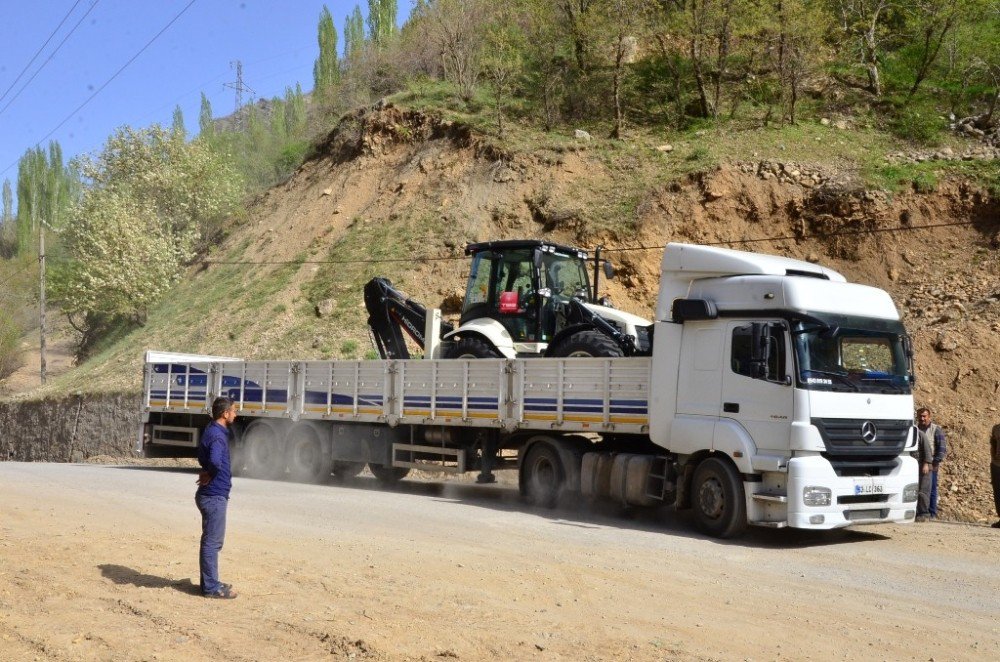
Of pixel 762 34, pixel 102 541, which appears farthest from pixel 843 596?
pixel 762 34

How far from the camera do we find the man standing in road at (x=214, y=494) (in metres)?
7.95

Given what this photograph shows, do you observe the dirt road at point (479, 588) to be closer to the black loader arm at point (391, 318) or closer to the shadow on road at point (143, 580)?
the shadow on road at point (143, 580)

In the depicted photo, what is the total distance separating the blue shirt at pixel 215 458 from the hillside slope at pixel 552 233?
49.8ft

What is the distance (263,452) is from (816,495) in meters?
12.0

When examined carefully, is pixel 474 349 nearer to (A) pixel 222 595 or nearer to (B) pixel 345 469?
(B) pixel 345 469

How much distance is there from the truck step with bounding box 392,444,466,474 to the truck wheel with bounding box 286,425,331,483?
2003 millimetres

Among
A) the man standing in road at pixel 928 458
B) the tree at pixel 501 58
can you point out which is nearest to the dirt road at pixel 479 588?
the man standing in road at pixel 928 458

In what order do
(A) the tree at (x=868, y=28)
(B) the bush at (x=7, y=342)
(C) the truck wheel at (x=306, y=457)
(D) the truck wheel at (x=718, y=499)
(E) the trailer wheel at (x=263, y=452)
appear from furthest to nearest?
(B) the bush at (x=7, y=342), (A) the tree at (x=868, y=28), (E) the trailer wheel at (x=263, y=452), (C) the truck wheel at (x=306, y=457), (D) the truck wheel at (x=718, y=499)

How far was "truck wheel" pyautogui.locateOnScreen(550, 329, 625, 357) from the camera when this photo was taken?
48.4ft

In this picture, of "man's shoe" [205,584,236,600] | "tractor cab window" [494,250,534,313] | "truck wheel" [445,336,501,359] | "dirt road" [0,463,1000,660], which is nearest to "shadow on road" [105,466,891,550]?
"dirt road" [0,463,1000,660]

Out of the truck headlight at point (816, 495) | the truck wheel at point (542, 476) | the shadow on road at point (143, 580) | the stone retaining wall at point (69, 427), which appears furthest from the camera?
the stone retaining wall at point (69, 427)

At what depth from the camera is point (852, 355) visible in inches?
476

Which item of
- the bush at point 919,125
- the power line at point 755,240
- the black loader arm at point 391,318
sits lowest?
the black loader arm at point 391,318

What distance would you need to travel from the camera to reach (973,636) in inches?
301
